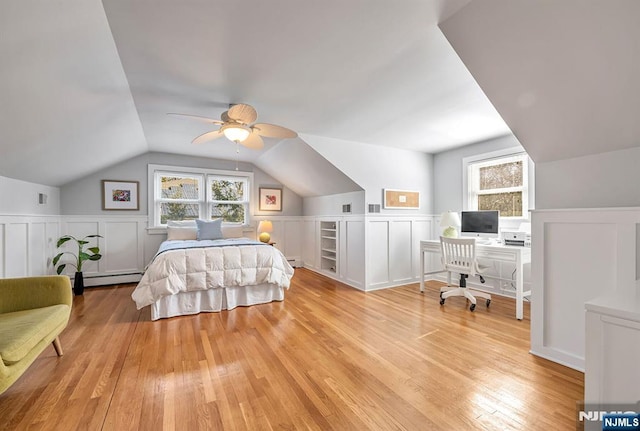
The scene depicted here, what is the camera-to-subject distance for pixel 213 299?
3230 millimetres

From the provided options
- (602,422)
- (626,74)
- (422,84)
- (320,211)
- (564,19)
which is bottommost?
(602,422)

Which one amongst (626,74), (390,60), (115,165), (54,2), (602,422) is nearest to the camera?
(602,422)

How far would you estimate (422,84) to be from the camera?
7.80 ft

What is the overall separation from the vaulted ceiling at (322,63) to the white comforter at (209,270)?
1.59 metres

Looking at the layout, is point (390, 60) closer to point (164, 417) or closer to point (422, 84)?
point (422, 84)

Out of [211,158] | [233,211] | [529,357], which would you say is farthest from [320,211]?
[529,357]

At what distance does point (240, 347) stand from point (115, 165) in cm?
409

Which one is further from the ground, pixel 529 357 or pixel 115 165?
pixel 115 165

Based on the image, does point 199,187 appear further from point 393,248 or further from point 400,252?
point 400,252

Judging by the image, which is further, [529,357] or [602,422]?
[529,357]

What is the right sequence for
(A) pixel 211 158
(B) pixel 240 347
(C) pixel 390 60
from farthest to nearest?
(A) pixel 211 158 → (B) pixel 240 347 → (C) pixel 390 60

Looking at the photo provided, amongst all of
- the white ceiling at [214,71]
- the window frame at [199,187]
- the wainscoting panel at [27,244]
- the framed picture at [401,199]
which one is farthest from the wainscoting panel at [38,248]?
the framed picture at [401,199]

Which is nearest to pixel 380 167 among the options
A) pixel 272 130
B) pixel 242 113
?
pixel 272 130

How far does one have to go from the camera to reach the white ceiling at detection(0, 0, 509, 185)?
1523 millimetres
